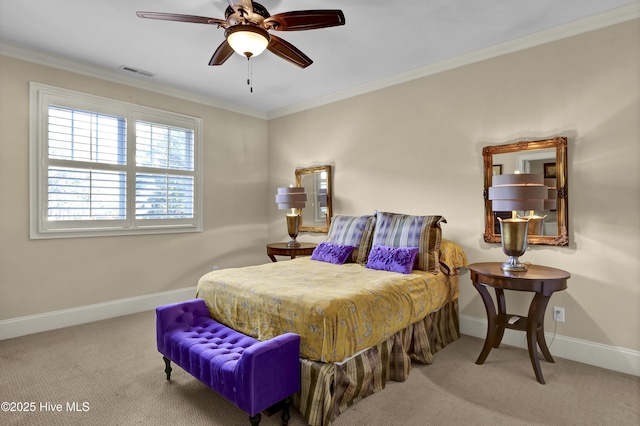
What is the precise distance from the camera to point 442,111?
372cm

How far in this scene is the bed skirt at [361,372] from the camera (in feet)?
6.52

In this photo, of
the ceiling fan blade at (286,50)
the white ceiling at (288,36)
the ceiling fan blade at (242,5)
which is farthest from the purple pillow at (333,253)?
the ceiling fan blade at (242,5)

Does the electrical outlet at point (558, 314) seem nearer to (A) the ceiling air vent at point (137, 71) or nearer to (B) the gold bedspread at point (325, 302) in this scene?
(B) the gold bedspread at point (325, 302)

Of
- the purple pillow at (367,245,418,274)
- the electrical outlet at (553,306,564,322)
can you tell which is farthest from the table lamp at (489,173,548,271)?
the purple pillow at (367,245,418,274)

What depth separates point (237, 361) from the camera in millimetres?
1985

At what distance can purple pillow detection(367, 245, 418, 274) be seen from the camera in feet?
9.95

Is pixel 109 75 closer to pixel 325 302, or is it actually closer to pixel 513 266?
pixel 325 302

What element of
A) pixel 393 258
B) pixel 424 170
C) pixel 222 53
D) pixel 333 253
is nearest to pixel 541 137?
pixel 424 170

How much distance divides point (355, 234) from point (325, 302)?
1.69m

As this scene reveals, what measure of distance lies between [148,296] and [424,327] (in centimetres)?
334

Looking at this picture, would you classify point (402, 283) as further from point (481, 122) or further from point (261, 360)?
point (481, 122)

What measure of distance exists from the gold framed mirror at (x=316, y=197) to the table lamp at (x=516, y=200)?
2369 millimetres

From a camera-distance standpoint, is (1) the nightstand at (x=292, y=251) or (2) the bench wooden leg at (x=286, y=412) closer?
(2) the bench wooden leg at (x=286, y=412)

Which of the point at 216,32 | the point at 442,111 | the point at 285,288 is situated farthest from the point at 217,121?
the point at 285,288
